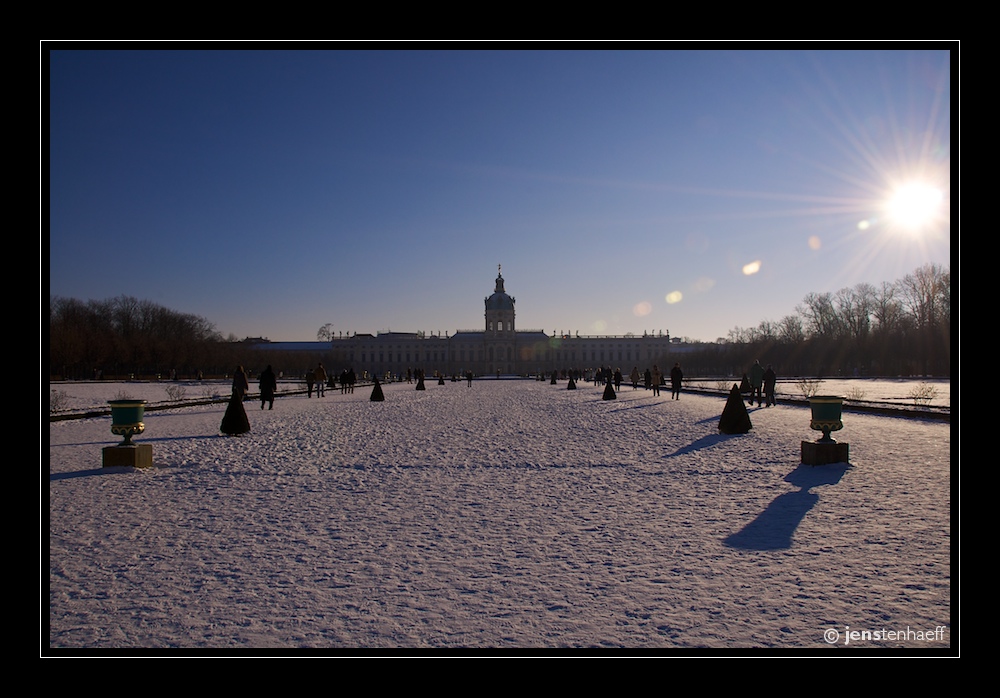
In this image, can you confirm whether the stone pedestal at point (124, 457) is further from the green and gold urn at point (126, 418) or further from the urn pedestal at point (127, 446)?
the green and gold urn at point (126, 418)

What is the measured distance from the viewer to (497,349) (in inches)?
4090

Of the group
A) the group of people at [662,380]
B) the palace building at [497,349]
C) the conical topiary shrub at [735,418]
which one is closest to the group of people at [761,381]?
the group of people at [662,380]

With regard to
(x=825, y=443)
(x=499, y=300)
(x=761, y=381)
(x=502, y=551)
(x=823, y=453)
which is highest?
(x=499, y=300)

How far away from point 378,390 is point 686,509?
64.5ft

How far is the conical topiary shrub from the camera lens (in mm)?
12094

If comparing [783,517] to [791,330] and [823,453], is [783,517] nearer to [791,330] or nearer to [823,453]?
[823,453]

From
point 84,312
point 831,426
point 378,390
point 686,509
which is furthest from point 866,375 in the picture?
point 84,312

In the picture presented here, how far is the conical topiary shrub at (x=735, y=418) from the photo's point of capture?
12.1 m

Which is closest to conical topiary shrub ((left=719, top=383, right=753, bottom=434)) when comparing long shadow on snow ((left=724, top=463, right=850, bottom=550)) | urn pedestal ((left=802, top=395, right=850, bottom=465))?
urn pedestal ((left=802, top=395, right=850, bottom=465))

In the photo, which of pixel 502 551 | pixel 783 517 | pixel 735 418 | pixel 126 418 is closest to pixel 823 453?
pixel 783 517

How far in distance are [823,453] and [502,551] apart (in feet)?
17.7

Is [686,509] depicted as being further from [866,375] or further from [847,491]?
[866,375]
